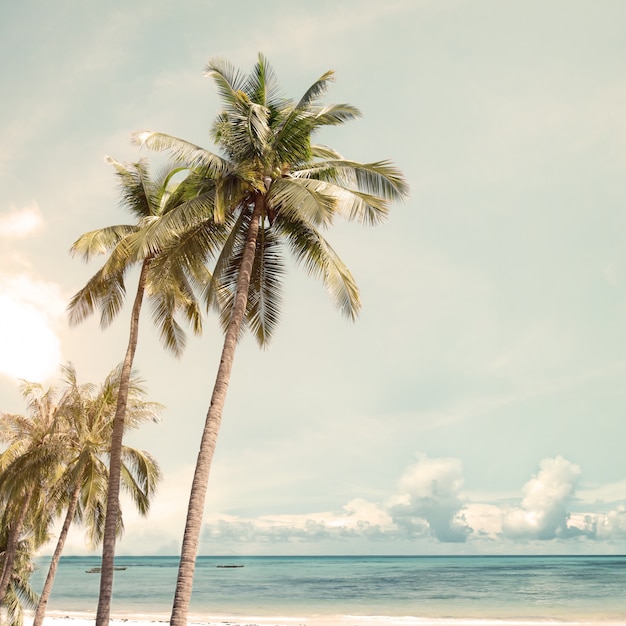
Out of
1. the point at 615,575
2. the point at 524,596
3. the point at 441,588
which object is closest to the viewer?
the point at 524,596

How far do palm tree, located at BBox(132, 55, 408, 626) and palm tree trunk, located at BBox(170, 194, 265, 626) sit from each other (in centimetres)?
3

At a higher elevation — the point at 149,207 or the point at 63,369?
the point at 149,207

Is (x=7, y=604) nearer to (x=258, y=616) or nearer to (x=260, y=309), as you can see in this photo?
(x=260, y=309)

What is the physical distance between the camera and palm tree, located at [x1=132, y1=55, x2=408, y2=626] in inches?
448

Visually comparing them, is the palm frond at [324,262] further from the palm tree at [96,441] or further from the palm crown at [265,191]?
the palm tree at [96,441]

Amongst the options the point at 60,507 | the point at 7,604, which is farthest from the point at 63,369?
the point at 7,604

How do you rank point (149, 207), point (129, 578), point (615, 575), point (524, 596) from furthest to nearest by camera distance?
point (129, 578) < point (615, 575) < point (524, 596) < point (149, 207)

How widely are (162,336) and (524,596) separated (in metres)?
50.4

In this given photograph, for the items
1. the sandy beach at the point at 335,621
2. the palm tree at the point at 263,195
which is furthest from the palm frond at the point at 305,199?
the sandy beach at the point at 335,621

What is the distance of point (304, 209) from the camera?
1077 cm

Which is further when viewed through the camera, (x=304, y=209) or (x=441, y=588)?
(x=441, y=588)

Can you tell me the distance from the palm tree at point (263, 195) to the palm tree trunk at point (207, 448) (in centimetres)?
3

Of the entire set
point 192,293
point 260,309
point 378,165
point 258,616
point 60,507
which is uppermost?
point 378,165

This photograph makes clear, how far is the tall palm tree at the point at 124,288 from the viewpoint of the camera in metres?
13.9
